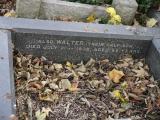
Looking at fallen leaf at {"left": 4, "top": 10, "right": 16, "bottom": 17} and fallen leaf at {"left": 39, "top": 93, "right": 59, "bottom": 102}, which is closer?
fallen leaf at {"left": 39, "top": 93, "right": 59, "bottom": 102}

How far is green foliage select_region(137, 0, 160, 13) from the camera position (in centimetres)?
516

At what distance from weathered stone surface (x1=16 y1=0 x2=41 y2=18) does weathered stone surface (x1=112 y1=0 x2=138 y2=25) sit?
3.30ft

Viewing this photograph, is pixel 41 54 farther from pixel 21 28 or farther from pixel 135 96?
pixel 135 96

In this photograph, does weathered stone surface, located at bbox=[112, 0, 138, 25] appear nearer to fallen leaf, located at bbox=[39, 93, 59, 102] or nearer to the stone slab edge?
the stone slab edge

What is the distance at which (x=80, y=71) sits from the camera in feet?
14.6

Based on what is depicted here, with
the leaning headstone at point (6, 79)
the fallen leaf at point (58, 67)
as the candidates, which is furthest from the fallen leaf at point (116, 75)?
the leaning headstone at point (6, 79)

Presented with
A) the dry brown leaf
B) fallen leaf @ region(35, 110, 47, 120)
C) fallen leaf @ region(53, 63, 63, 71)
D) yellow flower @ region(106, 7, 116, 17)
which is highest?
yellow flower @ region(106, 7, 116, 17)

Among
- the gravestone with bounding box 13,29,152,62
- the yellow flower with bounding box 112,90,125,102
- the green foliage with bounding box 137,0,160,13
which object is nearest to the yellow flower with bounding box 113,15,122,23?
the gravestone with bounding box 13,29,152,62

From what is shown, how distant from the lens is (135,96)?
13.7ft

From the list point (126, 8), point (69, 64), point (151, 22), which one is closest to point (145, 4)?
point (151, 22)

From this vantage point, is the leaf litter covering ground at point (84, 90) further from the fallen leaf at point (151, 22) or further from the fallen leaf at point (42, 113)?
the fallen leaf at point (151, 22)

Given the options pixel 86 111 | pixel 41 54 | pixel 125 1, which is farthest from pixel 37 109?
pixel 125 1

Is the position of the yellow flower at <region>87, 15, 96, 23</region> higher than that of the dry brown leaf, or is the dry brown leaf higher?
the yellow flower at <region>87, 15, 96, 23</region>

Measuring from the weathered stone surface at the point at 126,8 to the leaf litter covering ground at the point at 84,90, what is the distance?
696 mm
